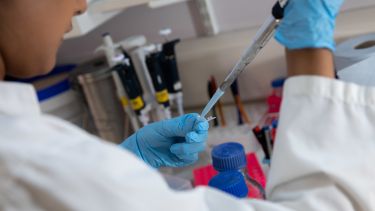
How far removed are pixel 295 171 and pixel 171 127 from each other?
1.32 ft

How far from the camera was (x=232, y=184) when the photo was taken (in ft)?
2.78

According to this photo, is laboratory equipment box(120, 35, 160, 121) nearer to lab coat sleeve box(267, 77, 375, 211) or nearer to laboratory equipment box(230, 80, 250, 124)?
laboratory equipment box(230, 80, 250, 124)

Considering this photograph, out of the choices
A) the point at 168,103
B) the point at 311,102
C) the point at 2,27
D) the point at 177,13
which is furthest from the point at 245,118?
the point at 2,27

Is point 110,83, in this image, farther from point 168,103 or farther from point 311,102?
point 311,102

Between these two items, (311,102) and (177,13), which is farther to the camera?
(177,13)

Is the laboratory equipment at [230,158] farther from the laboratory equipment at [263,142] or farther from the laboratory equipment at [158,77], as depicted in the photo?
the laboratory equipment at [158,77]

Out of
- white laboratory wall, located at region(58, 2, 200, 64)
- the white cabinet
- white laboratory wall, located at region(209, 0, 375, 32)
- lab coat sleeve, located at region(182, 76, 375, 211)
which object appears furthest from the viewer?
white laboratory wall, located at region(58, 2, 200, 64)

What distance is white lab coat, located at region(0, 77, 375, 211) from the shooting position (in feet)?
1.50

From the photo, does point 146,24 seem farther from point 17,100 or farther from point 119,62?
point 17,100

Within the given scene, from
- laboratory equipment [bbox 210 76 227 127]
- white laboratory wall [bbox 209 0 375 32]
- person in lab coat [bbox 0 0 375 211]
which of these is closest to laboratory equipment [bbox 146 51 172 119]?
laboratory equipment [bbox 210 76 227 127]

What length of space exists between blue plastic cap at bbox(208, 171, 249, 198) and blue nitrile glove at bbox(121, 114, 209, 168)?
0.33 feet

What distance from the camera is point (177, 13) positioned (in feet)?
4.81

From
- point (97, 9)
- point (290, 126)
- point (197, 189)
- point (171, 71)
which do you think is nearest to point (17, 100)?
point (197, 189)

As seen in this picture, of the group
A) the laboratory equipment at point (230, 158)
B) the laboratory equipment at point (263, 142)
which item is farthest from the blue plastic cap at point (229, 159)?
the laboratory equipment at point (263, 142)
